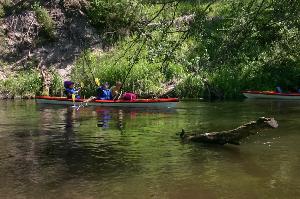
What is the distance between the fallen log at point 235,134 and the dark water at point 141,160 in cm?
21

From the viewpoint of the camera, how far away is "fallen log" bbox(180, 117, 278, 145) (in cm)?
1134

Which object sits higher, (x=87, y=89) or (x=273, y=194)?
(x=87, y=89)

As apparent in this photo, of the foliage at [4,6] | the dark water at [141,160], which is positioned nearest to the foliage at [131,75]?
the foliage at [4,6]

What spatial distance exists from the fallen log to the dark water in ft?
0.70

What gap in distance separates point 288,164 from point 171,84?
1809 centimetres

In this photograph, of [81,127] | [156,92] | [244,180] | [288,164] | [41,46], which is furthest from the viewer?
[41,46]

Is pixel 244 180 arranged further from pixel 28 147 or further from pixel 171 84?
pixel 171 84

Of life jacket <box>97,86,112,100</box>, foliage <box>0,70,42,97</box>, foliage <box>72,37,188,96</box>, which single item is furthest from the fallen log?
foliage <box>0,70,42,97</box>

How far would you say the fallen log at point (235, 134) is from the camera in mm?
11336

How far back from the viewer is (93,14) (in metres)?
34.7

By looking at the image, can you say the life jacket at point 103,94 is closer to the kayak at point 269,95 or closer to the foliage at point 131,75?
the foliage at point 131,75

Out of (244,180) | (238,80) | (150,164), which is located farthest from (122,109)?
(244,180)

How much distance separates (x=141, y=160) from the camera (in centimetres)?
1095

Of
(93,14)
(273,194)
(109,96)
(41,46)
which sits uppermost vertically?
(93,14)
